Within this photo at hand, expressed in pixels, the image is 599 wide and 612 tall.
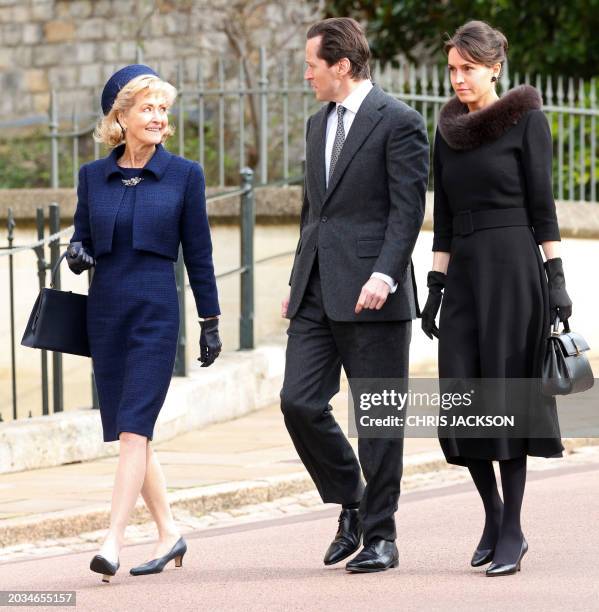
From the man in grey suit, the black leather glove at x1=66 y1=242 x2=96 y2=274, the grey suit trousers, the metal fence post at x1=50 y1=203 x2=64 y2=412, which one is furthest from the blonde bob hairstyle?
the metal fence post at x1=50 y1=203 x2=64 y2=412

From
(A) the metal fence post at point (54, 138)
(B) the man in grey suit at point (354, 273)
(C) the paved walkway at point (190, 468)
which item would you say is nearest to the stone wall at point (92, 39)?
(A) the metal fence post at point (54, 138)

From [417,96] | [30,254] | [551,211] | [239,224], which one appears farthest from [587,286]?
[551,211]

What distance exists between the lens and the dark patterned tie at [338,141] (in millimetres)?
5977

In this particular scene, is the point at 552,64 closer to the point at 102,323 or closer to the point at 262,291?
the point at 262,291

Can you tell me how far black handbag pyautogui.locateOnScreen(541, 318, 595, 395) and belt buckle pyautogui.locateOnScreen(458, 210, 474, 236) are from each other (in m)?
0.46

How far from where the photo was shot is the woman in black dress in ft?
19.0

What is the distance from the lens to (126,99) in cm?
600

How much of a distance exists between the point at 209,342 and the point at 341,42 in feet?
3.77

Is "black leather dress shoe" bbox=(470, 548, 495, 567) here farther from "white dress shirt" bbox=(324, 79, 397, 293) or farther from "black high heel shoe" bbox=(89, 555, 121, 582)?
"white dress shirt" bbox=(324, 79, 397, 293)

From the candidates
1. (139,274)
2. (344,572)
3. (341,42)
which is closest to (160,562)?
(344,572)

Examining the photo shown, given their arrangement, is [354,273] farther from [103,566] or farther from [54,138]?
[54,138]

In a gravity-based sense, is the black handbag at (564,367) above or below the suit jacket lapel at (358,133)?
below

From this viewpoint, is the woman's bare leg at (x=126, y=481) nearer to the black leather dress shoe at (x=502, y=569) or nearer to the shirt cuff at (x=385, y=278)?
the shirt cuff at (x=385, y=278)

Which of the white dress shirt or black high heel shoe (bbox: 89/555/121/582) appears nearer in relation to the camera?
black high heel shoe (bbox: 89/555/121/582)
